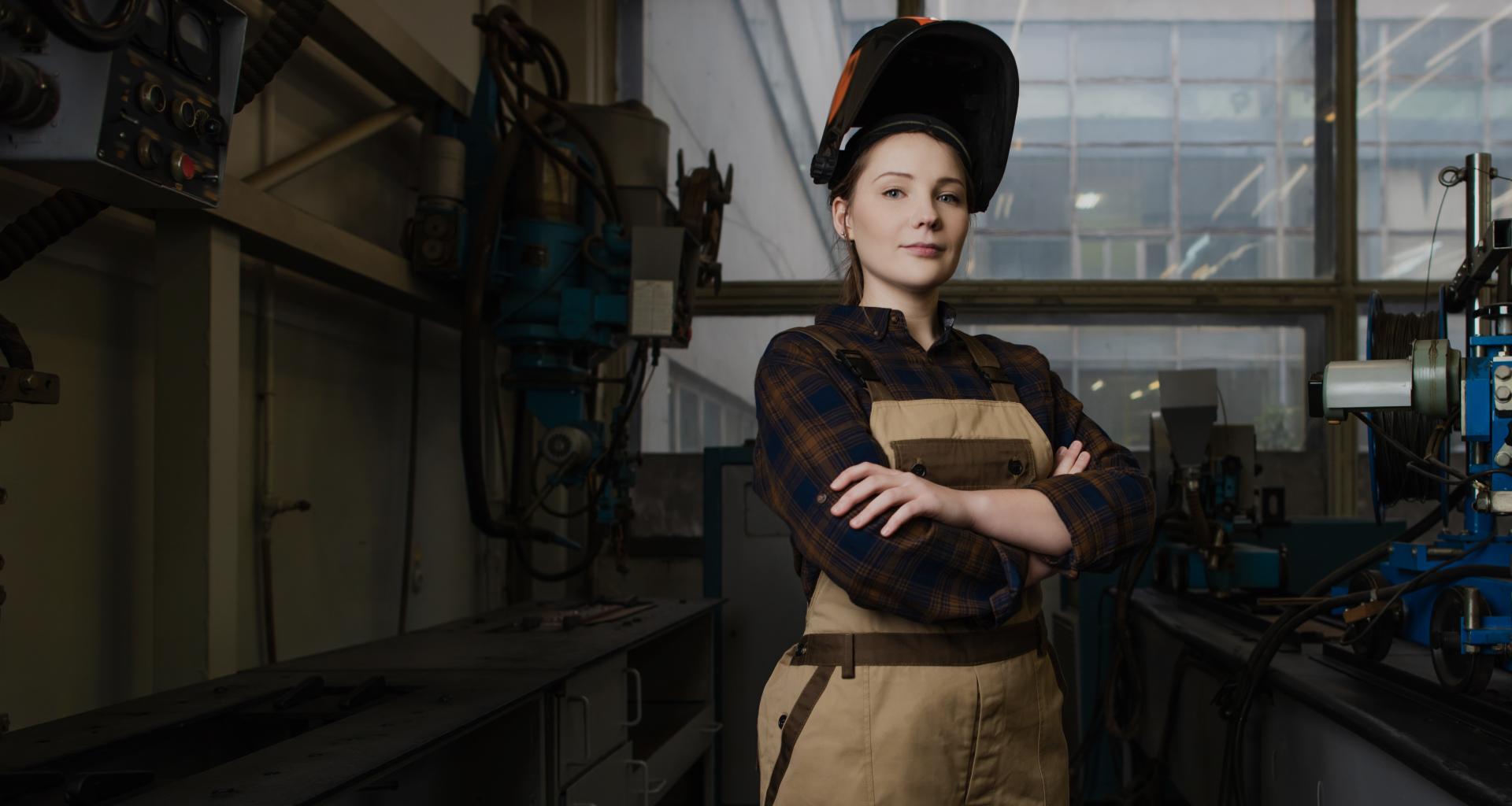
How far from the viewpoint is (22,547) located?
1845 mm

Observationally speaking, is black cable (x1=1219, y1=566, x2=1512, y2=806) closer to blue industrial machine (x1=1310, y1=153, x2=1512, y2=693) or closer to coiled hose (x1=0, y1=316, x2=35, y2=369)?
blue industrial machine (x1=1310, y1=153, x2=1512, y2=693)

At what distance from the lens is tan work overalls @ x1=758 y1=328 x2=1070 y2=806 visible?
1.19 m

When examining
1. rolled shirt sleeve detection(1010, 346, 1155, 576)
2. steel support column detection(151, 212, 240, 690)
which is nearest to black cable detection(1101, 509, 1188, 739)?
rolled shirt sleeve detection(1010, 346, 1155, 576)

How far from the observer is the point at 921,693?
120cm

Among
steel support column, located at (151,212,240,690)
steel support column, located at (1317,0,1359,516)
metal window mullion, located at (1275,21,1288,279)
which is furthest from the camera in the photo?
metal window mullion, located at (1275,21,1288,279)

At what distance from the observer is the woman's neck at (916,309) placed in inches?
55.3

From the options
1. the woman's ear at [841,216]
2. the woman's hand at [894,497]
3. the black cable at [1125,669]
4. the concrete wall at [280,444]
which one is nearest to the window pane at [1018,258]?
the black cable at [1125,669]

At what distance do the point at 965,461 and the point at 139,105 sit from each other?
1.03 m

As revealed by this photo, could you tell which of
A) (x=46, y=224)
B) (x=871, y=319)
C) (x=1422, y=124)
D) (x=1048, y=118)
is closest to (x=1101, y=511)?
(x=871, y=319)

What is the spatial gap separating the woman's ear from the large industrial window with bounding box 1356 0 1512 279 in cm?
358

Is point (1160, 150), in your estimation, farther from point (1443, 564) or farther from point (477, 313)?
point (1443, 564)

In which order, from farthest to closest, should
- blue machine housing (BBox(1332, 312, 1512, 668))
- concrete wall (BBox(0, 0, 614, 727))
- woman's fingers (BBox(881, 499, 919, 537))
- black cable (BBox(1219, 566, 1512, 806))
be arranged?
concrete wall (BBox(0, 0, 614, 727)) → black cable (BBox(1219, 566, 1512, 806)) → blue machine housing (BBox(1332, 312, 1512, 668)) → woman's fingers (BBox(881, 499, 919, 537))

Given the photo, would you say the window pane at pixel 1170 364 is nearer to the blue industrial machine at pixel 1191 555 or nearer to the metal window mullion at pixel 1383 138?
the metal window mullion at pixel 1383 138

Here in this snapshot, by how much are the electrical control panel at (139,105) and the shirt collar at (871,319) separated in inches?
31.8
